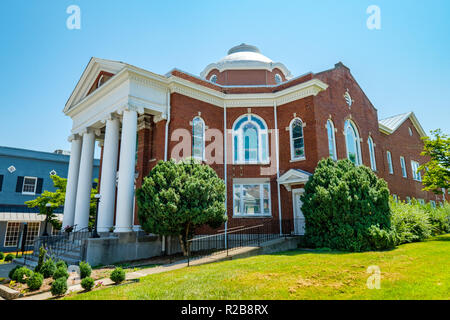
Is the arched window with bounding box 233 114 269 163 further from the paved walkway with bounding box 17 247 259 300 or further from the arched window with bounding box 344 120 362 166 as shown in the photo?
the paved walkway with bounding box 17 247 259 300

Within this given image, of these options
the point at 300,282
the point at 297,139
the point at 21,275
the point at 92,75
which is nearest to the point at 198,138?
the point at 297,139

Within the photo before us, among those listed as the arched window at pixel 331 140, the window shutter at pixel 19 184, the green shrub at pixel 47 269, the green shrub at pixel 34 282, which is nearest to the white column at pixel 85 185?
the green shrub at pixel 47 269

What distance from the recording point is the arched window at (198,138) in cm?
1700

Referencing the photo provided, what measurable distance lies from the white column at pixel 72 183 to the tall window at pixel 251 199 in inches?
416

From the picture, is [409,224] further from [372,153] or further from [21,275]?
[21,275]

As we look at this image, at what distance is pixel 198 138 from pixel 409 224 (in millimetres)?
11905

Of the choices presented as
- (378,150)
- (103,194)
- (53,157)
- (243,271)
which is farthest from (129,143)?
(53,157)

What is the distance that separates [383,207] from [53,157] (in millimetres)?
29486

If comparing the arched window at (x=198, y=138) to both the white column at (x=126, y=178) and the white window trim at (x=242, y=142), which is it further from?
the white column at (x=126, y=178)

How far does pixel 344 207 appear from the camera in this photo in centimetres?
1289

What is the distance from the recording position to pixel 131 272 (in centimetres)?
1041

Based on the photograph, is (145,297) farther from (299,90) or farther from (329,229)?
(299,90)

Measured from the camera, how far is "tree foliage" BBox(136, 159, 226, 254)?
12.5 metres

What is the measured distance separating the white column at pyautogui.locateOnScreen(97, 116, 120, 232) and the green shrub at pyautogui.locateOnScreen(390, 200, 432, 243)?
535 inches
